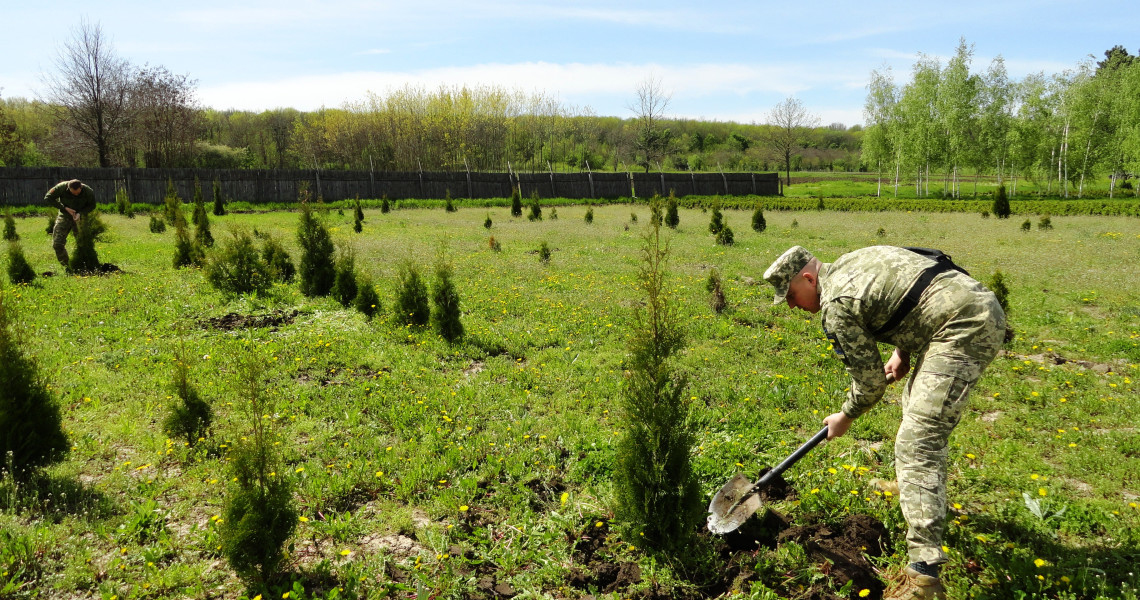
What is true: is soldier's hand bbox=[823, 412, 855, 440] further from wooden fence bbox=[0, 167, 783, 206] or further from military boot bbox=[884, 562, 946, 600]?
wooden fence bbox=[0, 167, 783, 206]

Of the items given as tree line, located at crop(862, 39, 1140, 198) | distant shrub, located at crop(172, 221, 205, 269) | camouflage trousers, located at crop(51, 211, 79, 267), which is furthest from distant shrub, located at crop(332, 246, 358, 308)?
tree line, located at crop(862, 39, 1140, 198)

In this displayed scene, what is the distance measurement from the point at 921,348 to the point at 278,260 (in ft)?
34.3

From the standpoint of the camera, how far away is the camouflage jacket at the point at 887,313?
296 centimetres

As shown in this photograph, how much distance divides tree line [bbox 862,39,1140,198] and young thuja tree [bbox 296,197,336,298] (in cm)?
4172

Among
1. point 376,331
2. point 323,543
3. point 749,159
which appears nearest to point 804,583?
point 323,543

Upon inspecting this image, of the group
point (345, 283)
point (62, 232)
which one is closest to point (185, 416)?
point (345, 283)

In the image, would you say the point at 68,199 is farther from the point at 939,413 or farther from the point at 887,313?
the point at 939,413

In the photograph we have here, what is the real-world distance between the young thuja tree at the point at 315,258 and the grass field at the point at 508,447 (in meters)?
0.47

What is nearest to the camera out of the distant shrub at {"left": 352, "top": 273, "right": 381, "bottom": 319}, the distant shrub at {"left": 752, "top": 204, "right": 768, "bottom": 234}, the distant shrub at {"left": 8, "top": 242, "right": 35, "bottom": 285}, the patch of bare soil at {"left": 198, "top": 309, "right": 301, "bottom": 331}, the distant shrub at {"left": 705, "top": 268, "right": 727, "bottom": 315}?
the patch of bare soil at {"left": 198, "top": 309, "right": 301, "bottom": 331}

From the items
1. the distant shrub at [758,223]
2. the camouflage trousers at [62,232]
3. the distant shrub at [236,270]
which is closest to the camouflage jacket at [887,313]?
the distant shrub at [236,270]

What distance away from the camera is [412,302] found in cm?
816

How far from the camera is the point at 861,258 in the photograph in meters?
3.29

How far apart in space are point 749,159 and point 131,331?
64.8m

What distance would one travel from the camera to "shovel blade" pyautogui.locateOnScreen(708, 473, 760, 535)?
3516 mm
